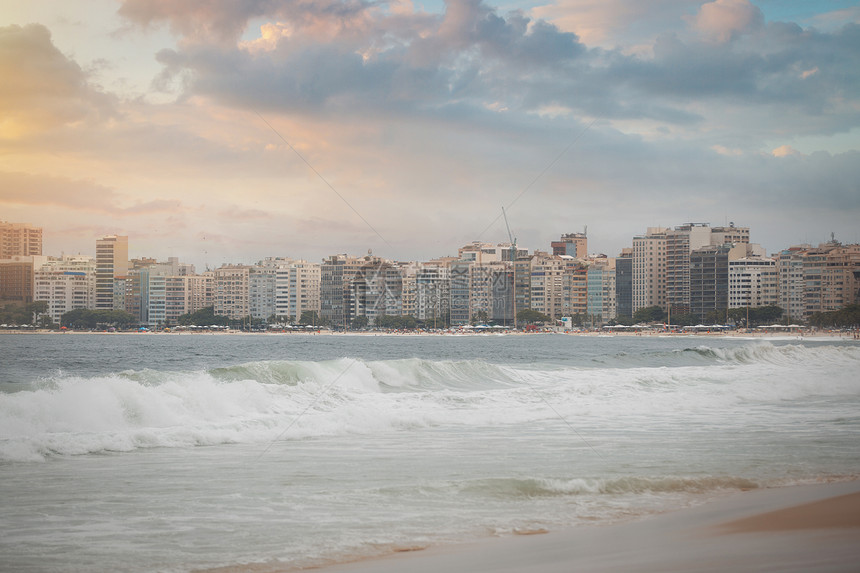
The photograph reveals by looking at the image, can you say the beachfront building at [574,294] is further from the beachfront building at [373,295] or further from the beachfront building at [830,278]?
the beachfront building at [830,278]

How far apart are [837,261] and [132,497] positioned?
552ft

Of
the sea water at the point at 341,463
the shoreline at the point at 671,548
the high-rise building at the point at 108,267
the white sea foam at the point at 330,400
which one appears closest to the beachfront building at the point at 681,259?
the high-rise building at the point at 108,267

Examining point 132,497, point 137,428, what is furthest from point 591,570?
point 137,428

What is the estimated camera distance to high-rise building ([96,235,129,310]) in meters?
160

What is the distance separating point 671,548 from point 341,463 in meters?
5.52

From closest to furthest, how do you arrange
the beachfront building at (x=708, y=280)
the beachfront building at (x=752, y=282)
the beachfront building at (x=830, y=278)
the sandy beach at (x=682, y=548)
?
1. the sandy beach at (x=682, y=548)
2. the beachfront building at (x=830, y=278)
3. the beachfront building at (x=752, y=282)
4. the beachfront building at (x=708, y=280)

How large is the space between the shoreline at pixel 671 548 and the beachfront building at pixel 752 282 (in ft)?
552

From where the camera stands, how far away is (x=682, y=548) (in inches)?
276

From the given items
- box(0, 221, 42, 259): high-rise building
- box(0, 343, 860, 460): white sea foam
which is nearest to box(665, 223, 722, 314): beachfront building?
box(0, 221, 42, 259): high-rise building

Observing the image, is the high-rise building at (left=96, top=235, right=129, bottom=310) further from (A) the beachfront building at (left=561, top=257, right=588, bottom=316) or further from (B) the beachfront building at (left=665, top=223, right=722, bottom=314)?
(B) the beachfront building at (left=665, top=223, right=722, bottom=314)

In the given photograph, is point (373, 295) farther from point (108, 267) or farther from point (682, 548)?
point (682, 548)

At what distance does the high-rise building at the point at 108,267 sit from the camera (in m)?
160

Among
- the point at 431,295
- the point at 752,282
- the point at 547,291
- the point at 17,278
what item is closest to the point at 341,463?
the point at 17,278

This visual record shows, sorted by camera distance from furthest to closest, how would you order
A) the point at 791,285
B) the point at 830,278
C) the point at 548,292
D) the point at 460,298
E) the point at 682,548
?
the point at 548,292, the point at 460,298, the point at 791,285, the point at 830,278, the point at 682,548
